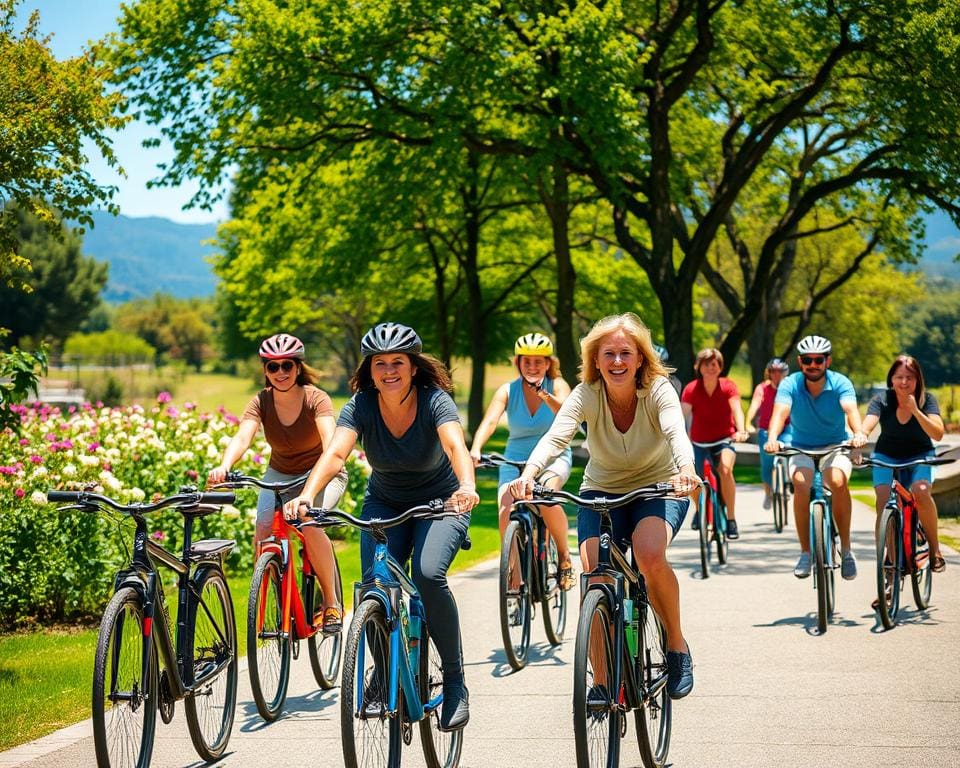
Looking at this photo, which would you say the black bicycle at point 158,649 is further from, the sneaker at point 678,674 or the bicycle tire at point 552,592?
the bicycle tire at point 552,592

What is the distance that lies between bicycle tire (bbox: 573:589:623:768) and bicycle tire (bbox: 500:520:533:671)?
2.62m

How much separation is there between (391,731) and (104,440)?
775cm

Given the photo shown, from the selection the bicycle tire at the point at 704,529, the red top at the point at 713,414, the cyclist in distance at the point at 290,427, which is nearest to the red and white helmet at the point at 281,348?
the cyclist in distance at the point at 290,427

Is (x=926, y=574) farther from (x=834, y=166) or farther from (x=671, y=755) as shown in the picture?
(x=834, y=166)

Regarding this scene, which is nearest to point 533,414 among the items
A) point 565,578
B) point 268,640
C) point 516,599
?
point 565,578

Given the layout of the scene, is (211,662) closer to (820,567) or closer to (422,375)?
(422,375)

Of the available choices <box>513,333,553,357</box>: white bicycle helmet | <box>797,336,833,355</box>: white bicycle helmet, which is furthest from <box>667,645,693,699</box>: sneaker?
<box>797,336,833,355</box>: white bicycle helmet

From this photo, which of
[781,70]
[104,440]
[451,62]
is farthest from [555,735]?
[781,70]

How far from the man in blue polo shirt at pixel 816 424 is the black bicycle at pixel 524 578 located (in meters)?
1.84

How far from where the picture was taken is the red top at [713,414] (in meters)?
12.4

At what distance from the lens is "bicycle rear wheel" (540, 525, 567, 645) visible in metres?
8.68

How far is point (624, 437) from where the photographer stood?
19.7 ft

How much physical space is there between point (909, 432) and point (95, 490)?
18.3 feet

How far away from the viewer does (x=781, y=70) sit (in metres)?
27.3
